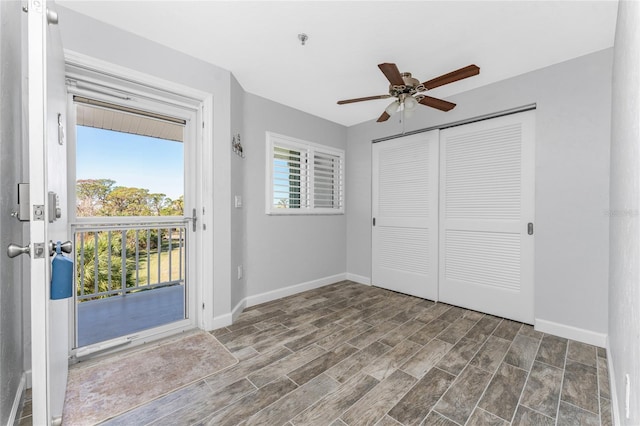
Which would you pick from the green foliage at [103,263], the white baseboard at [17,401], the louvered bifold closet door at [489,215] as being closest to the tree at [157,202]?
the green foliage at [103,263]

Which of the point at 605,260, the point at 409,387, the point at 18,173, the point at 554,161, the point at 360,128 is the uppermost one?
the point at 360,128

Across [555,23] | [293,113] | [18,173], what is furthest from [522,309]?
[18,173]

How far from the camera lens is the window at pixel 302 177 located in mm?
3531

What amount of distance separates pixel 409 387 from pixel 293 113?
10.7 ft

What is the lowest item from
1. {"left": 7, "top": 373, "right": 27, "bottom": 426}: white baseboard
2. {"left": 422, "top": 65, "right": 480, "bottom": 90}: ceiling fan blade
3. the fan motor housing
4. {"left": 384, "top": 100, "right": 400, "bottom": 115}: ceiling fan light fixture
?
{"left": 7, "top": 373, "right": 27, "bottom": 426}: white baseboard

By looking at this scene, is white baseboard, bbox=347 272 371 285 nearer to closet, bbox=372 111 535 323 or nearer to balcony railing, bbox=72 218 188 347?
closet, bbox=372 111 535 323

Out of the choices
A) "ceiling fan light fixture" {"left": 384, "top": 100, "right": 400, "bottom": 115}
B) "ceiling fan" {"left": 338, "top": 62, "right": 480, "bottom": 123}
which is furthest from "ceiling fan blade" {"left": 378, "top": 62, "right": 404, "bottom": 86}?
"ceiling fan light fixture" {"left": 384, "top": 100, "right": 400, "bottom": 115}

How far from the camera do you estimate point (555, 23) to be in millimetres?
2004

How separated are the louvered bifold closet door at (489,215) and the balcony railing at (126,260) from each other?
117 inches

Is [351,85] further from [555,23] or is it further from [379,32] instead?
[555,23]

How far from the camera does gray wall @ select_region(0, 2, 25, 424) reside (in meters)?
1.26

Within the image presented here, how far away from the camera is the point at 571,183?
95.4 inches

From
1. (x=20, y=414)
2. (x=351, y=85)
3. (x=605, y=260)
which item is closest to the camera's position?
(x=20, y=414)

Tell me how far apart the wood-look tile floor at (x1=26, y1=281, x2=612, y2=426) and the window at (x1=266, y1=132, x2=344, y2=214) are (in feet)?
4.89
